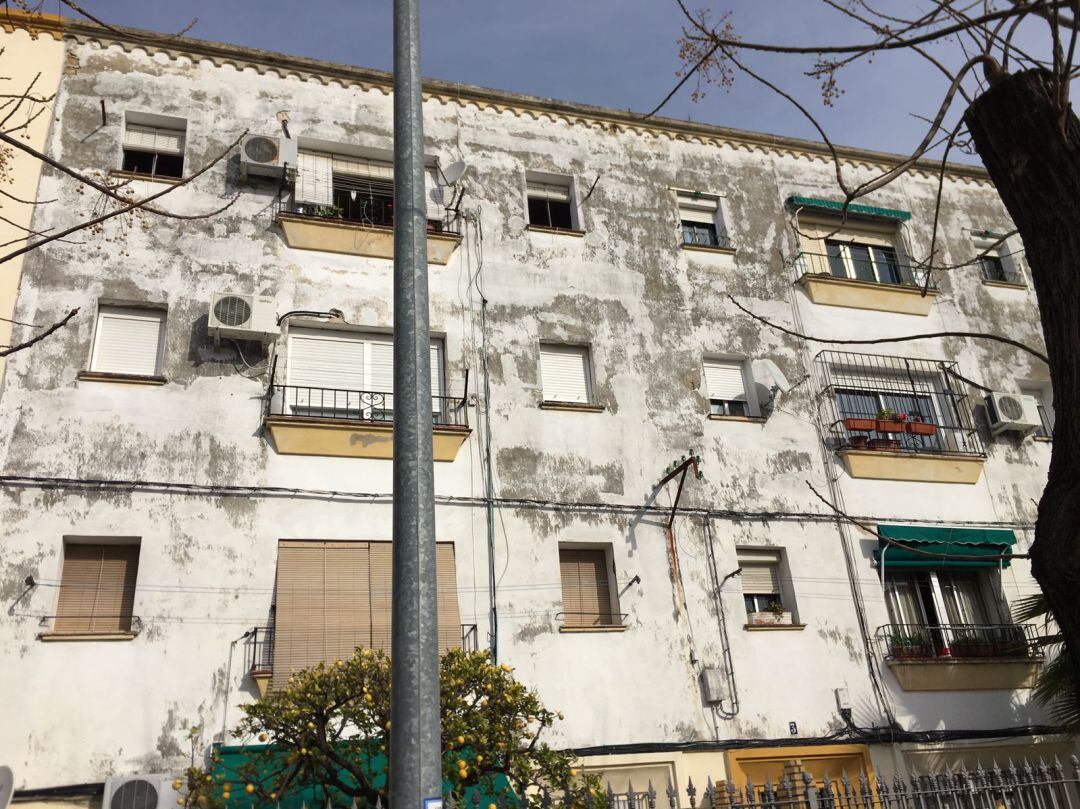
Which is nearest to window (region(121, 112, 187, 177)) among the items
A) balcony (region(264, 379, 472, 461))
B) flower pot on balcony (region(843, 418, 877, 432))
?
balcony (region(264, 379, 472, 461))

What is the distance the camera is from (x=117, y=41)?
13930mm

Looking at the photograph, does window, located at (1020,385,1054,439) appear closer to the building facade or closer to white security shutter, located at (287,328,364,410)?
the building facade

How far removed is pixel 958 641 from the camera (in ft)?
47.1

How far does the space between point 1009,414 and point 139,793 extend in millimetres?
13924

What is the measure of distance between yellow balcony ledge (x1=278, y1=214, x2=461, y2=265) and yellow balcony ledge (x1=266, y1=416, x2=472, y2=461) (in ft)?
8.37

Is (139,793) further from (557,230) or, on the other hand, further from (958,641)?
(958,641)

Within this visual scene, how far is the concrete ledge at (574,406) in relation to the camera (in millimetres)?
13680

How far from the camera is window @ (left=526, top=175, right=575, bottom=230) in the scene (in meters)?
15.8

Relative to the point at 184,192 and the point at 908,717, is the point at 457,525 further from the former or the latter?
the point at 908,717

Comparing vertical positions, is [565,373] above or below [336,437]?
above

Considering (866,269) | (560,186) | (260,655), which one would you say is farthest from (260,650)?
(866,269)

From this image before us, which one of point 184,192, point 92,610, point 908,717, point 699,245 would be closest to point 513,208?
point 699,245

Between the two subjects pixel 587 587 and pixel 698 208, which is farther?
pixel 698 208

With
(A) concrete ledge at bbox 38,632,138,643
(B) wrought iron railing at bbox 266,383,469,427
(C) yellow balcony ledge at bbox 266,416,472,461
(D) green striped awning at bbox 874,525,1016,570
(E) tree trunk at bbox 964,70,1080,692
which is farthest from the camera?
(D) green striped awning at bbox 874,525,1016,570
